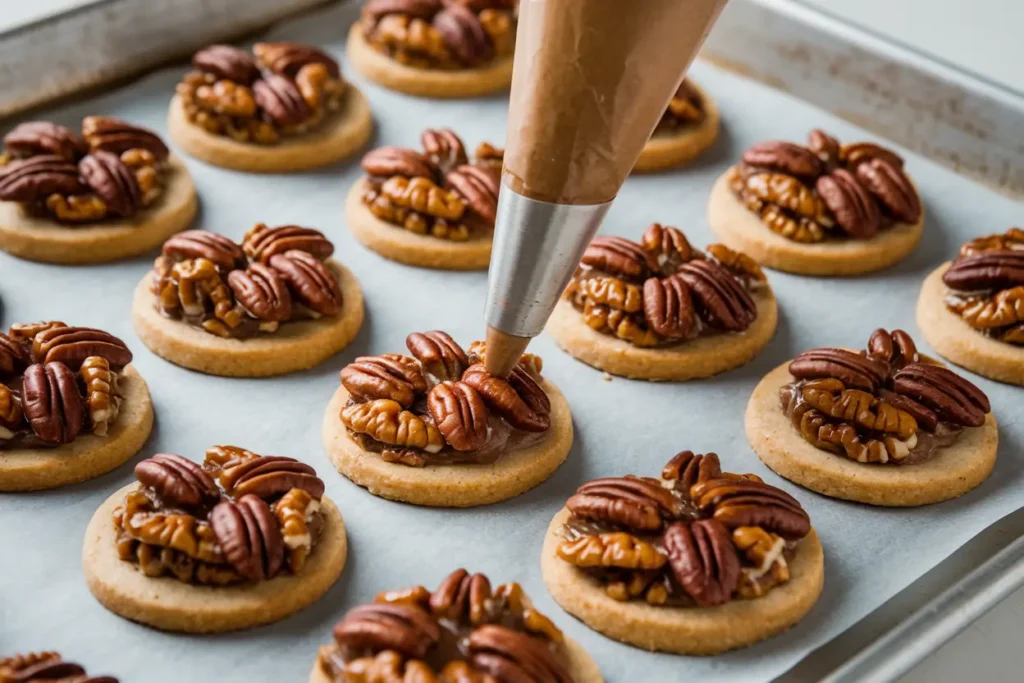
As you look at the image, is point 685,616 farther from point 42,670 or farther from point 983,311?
point 983,311

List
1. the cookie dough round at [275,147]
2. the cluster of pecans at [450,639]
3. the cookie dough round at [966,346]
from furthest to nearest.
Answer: the cookie dough round at [275,147]
the cookie dough round at [966,346]
the cluster of pecans at [450,639]

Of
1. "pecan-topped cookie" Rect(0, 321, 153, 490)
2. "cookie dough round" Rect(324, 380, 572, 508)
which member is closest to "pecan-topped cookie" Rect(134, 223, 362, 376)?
"pecan-topped cookie" Rect(0, 321, 153, 490)

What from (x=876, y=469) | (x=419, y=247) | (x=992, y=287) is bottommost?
(x=419, y=247)

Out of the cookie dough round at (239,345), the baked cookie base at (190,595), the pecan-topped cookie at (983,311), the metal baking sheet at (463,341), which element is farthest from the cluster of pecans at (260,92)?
the pecan-topped cookie at (983,311)

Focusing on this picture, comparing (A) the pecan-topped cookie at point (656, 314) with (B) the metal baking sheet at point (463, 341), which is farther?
(A) the pecan-topped cookie at point (656, 314)

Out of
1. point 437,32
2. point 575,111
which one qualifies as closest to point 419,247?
point 437,32

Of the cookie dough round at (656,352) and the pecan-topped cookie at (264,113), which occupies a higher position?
the cookie dough round at (656,352)

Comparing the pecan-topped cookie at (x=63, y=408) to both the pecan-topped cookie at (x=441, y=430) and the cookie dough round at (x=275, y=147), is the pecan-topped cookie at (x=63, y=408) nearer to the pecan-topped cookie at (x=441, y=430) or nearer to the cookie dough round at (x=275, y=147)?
the pecan-topped cookie at (x=441, y=430)
